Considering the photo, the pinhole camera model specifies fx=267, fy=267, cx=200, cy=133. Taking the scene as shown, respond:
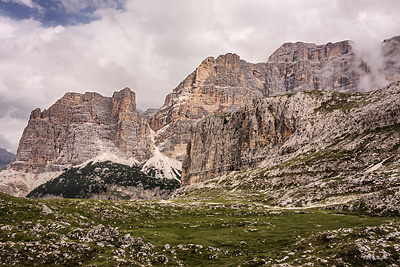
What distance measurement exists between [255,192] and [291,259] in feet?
337

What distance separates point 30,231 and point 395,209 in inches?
2424

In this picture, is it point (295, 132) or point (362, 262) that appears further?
point (295, 132)

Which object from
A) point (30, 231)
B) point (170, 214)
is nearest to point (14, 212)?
point (30, 231)

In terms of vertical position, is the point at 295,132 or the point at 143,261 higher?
the point at 295,132

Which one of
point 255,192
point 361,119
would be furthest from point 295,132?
point 255,192

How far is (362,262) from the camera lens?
82.1ft

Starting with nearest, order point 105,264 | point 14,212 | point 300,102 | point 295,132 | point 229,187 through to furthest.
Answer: point 105,264 < point 14,212 < point 229,187 < point 295,132 < point 300,102

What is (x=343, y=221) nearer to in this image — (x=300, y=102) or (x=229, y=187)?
(x=229, y=187)

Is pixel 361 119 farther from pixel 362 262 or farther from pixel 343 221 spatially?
pixel 362 262

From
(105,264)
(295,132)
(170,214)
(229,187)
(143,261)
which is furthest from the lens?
(295,132)

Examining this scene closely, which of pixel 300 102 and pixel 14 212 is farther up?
pixel 300 102

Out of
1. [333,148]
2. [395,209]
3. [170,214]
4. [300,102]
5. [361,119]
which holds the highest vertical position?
[300,102]

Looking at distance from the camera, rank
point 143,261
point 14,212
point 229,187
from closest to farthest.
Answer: point 143,261
point 14,212
point 229,187

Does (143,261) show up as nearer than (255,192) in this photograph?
Yes
